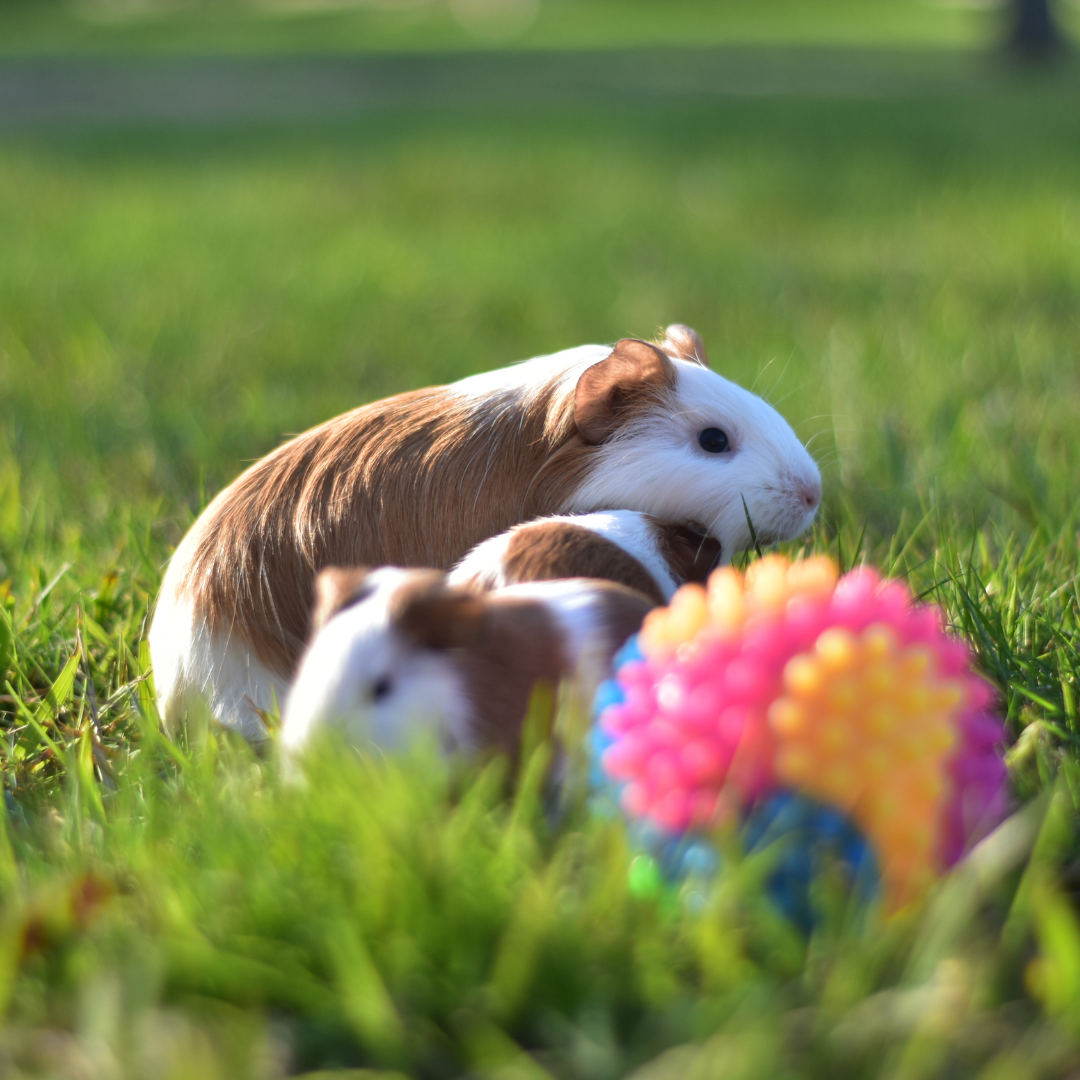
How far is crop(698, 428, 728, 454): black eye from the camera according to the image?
220 cm

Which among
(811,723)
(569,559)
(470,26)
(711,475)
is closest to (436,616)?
(569,559)

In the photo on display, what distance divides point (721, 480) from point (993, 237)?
4.87m

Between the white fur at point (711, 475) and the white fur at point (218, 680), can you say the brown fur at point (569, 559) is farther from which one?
the white fur at point (218, 680)

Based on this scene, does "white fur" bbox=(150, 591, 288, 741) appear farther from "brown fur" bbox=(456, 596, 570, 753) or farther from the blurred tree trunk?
the blurred tree trunk

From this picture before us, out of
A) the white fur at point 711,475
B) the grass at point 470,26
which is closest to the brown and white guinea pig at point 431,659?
the white fur at point 711,475

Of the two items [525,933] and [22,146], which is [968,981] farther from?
[22,146]

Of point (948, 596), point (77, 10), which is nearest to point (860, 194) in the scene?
point (948, 596)

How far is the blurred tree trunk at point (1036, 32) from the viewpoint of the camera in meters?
20.0

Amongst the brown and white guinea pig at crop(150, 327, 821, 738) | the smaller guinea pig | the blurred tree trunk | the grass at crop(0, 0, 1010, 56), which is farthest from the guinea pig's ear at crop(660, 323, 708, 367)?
the grass at crop(0, 0, 1010, 56)

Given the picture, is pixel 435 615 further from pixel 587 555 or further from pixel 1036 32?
pixel 1036 32

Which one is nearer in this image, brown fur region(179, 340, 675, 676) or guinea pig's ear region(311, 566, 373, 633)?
guinea pig's ear region(311, 566, 373, 633)

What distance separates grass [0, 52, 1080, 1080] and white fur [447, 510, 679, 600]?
0.39 metres

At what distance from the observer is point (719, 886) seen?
130cm

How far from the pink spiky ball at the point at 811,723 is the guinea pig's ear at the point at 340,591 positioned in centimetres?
39
